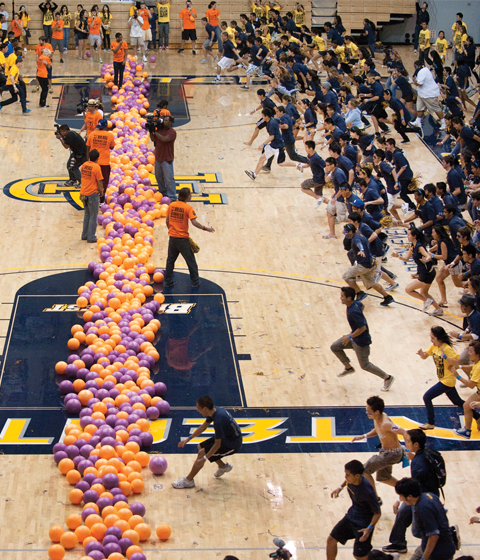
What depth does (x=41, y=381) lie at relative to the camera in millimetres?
10312

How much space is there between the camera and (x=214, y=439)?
8195 mm

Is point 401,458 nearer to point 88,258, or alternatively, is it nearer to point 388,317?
point 388,317

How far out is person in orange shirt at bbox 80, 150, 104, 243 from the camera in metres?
13.7

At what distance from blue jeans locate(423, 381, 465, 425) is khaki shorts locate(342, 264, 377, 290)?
3.16m

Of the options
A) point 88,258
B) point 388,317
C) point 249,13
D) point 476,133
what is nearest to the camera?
point 388,317

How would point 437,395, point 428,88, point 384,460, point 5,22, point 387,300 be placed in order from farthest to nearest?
point 5,22, point 428,88, point 387,300, point 437,395, point 384,460

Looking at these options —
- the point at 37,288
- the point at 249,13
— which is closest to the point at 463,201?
the point at 37,288

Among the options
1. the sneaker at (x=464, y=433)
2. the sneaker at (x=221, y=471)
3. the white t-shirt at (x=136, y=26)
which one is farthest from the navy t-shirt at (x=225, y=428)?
the white t-shirt at (x=136, y=26)

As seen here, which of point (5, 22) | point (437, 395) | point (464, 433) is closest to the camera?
point (437, 395)

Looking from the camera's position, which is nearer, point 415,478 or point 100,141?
point 415,478

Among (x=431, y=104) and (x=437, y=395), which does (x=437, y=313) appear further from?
(x=431, y=104)

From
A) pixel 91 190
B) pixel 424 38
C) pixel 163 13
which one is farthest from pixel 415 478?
pixel 163 13

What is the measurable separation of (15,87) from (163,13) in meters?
8.46

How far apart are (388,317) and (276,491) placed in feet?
15.0
